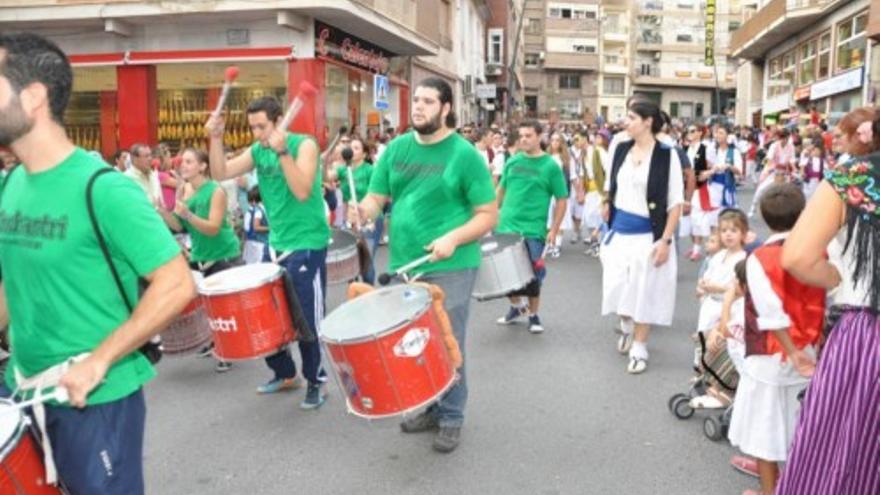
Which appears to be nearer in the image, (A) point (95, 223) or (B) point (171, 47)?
(A) point (95, 223)

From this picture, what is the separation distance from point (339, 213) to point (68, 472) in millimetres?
10223

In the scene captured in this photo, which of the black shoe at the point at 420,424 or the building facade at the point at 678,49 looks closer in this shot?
the black shoe at the point at 420,424

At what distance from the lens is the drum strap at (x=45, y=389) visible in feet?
7.62

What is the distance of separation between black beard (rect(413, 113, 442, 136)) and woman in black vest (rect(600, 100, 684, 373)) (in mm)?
2211

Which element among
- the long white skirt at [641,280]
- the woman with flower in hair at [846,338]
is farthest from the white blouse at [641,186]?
the woman with flower in hair at [846,338]

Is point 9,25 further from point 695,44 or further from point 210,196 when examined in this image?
point 695,44

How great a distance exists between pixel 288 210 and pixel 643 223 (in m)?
2.63

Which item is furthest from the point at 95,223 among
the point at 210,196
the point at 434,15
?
the point at 434,15

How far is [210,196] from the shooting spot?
20.2 feet

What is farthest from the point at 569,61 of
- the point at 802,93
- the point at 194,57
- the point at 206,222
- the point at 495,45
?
the point at 206,222

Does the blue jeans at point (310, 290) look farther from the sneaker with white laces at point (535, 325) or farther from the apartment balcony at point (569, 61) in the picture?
the apartment balcony at point (569, 61)

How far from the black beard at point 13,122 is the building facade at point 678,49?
250ft

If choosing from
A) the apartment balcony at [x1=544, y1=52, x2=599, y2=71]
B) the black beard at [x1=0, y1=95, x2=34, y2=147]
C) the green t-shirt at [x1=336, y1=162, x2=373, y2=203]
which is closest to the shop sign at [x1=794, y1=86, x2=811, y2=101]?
the green t-shirt at [x1=336, y1=162, x2=373, y2=203]

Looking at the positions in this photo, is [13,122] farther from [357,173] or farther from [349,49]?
[349,49]
